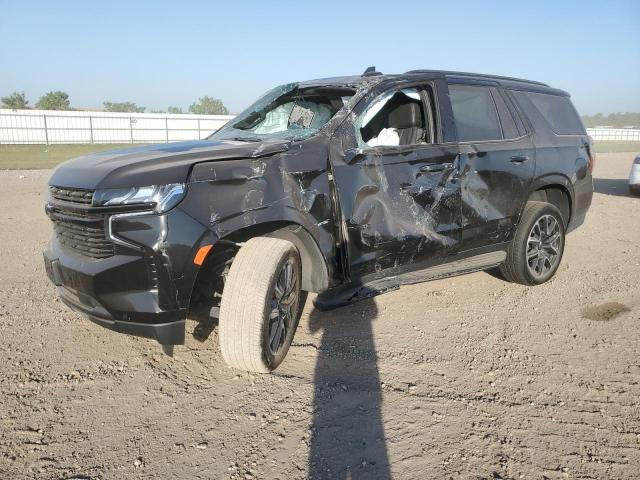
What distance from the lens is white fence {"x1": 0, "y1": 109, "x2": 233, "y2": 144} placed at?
3132cm

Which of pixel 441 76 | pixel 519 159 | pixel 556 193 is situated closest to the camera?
pixel 441 76

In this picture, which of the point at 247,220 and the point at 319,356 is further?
the point at 319,356

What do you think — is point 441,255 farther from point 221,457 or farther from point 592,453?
point 221,457

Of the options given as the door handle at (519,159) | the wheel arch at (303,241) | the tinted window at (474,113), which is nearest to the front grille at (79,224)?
the wheel arch at (303,241)

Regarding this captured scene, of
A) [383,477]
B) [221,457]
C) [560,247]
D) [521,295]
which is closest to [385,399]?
[383,477]

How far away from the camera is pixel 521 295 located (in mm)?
4754

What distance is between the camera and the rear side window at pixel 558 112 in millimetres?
5004

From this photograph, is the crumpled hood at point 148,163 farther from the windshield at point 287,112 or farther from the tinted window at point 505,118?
the tinted window at point 505,118

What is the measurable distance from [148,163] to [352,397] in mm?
1781

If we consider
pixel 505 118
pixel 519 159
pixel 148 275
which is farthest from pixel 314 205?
pixel 505 118

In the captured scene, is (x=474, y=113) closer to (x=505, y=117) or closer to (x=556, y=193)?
(x=505, y=117)

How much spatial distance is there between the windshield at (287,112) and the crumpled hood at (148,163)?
58cm

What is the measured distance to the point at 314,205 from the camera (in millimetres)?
3215

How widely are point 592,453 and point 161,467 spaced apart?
2058mm
